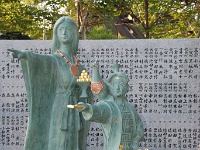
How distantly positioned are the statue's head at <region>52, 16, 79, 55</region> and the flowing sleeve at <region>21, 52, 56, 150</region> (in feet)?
0.65

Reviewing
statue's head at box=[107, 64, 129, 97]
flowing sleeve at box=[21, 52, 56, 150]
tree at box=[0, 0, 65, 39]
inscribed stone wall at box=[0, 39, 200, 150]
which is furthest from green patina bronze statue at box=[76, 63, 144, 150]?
tree at box=[0, 0, 65, 39]

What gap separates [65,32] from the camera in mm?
4531

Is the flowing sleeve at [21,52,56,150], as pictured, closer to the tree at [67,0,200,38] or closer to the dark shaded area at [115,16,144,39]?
the tree at [67,0,200,38]

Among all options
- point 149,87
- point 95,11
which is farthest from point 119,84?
point 95,11

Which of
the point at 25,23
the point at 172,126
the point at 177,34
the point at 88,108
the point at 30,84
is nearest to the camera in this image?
the point at 88,108

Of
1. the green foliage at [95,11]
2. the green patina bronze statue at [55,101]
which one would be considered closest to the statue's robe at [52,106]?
the green patina bronze statue at [55,101]

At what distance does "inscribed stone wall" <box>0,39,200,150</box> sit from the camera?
7.33 m

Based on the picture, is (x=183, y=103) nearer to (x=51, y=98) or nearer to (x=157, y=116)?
(x=157, y=116)

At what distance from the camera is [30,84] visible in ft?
14.3

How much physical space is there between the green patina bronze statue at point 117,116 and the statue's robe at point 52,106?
533 mm

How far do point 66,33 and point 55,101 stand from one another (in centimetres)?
68

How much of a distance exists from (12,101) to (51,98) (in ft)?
10.3

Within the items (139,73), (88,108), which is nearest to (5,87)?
(139,73)

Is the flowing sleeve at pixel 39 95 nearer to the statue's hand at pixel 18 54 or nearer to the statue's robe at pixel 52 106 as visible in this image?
the statue's robe at pixel 52 106
